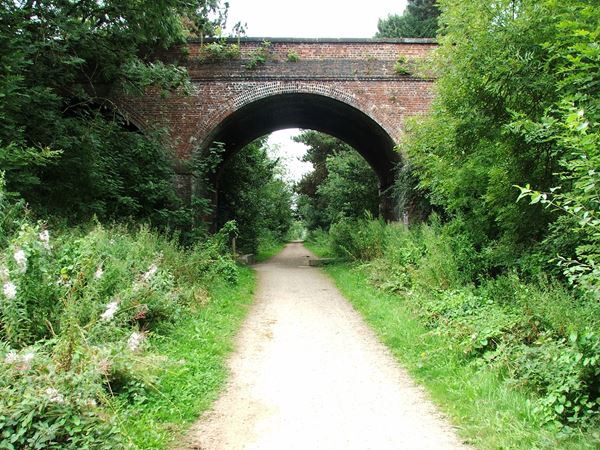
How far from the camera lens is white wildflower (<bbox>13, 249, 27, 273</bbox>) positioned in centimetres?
454

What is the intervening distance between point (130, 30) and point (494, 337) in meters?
10.4

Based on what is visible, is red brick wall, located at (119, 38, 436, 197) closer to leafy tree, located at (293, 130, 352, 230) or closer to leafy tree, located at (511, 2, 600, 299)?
leafy tree, located at (511, 2, 600, 299)

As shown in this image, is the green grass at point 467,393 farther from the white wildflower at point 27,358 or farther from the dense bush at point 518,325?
the white wildflower at point 27,358

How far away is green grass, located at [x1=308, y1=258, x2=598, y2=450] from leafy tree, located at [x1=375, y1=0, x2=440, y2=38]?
82.8 feet

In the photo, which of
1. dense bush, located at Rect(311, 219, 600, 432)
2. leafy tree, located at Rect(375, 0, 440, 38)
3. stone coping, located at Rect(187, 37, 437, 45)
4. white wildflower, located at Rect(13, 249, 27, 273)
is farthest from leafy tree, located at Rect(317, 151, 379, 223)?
white wildflower, located at Rect(13, 249, 27, 273)

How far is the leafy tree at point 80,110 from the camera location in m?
8.54

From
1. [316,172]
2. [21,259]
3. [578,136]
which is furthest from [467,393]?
[316,172]

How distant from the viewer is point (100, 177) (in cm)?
1062

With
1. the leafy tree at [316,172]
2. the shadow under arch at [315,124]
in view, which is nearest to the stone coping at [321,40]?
the shadow under arch at [315,124]

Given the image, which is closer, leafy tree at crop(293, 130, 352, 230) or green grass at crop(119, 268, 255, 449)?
green grass at crop(119, 268, 255, 449)

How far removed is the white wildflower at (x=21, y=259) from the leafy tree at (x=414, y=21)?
91.7 ft

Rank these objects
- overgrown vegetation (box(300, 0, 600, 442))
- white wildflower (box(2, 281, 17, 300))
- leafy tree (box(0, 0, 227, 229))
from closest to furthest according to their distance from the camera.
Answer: overgrown vegetation (box(300, 0, 600, 442)) → white wildflower (box(2, 281, 17, 300)) → leafy tree (box(0, 0, 227, 229))

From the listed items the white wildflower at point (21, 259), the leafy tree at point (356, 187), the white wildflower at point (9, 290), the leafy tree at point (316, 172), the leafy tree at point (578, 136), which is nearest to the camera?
the leafy tree at point (578, 136)

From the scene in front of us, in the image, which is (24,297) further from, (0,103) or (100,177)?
(100,177)
